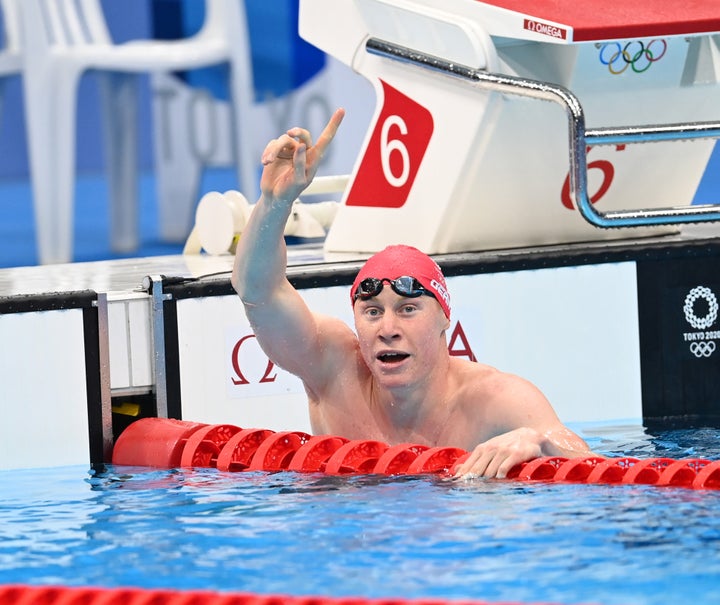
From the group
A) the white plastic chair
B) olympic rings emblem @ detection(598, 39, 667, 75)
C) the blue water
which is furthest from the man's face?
the white plastic chair

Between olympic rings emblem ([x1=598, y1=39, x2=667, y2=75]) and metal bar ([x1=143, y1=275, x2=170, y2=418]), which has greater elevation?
olympic rings emblem ([x1=598, y1=39, x2=667, y2=75])

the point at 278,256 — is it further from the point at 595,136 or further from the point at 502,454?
the point at 595,136

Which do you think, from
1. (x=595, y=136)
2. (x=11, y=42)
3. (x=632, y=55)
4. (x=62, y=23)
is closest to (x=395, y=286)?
(x=595, y=136)

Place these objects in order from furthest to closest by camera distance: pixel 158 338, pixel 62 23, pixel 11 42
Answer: pixel 11 42 < pixel 62 23 < pixel 158 338

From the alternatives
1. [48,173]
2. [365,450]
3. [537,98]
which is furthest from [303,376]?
[48,173]

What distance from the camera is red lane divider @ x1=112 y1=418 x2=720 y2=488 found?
370 centimetres

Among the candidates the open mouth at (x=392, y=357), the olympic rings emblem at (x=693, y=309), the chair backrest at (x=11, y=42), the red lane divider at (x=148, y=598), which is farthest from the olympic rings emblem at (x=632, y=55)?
the chair backrest at (x=11, y=42)

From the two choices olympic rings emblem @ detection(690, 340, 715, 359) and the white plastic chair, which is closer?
olympic rings emblem @ detection(690, 340, 715, 359)

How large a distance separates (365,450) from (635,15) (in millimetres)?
1934

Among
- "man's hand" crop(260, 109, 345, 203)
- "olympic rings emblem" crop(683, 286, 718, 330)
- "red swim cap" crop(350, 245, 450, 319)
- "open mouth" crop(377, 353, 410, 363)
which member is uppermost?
"man's hand" crop(260, 109, 345, 203)

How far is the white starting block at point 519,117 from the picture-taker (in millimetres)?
5020

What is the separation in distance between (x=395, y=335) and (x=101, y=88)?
17.2 feet

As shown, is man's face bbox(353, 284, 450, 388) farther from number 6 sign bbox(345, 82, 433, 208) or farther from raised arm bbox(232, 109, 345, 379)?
number 6 sign bbox(345, 82, 433, 208)

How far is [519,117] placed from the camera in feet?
17.1
